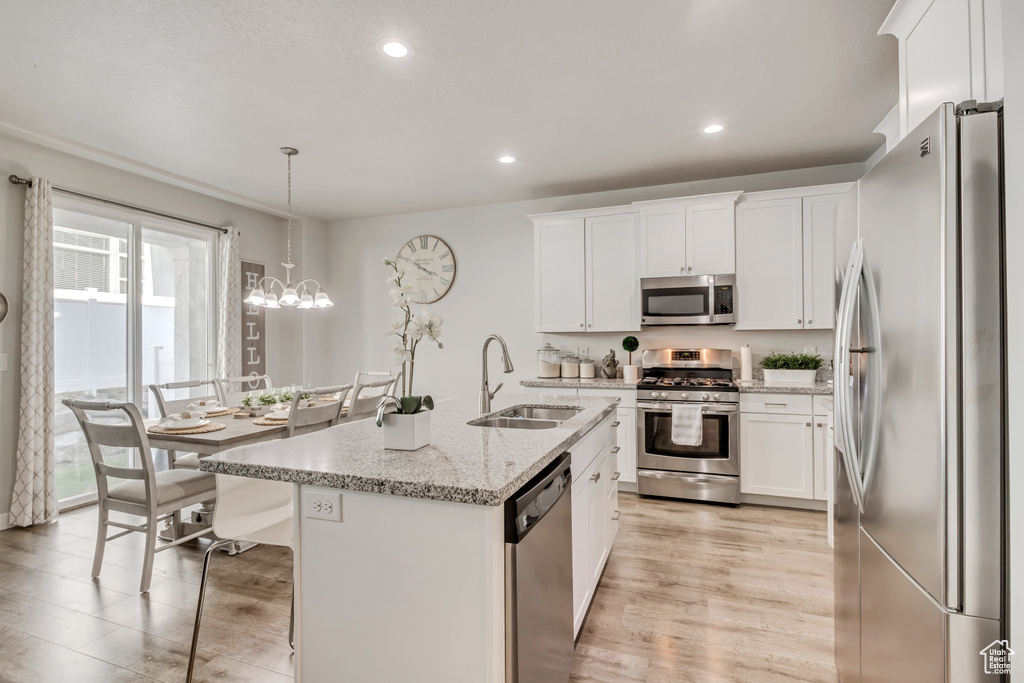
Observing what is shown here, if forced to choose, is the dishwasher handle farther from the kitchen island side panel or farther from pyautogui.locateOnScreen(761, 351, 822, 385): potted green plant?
Answer: pyautogui.locateOnScreen(761, 351, 822, 385): potted green plant

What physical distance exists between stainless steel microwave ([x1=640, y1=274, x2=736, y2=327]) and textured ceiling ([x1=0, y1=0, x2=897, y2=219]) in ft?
3.07

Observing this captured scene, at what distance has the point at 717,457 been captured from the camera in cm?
372

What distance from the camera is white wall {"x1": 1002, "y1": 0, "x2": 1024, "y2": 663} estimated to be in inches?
38.3

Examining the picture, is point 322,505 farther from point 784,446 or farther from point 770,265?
point 770,265

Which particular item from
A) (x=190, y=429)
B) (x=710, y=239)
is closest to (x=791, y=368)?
(x=710, y=239)

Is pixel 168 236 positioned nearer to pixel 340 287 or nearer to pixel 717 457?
pixel 340 287

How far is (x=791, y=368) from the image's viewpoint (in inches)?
150

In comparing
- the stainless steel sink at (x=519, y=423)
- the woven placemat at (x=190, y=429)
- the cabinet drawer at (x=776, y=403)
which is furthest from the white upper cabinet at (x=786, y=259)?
the woven placemat at (x=190, y=429)

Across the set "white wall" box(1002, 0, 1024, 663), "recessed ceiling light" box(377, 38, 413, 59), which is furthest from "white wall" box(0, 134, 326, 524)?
"white wall" box(1002, 0, 1024, 663)

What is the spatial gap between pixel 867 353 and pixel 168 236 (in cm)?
517

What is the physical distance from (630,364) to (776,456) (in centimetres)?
140

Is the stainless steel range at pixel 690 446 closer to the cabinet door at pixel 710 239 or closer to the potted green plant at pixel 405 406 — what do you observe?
the cabinet door at pixel 710 239

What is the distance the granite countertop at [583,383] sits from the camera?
13.1 feet

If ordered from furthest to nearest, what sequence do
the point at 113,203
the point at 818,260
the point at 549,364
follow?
the point at 549,364 → the point at 113,203 → the point at 818,260
